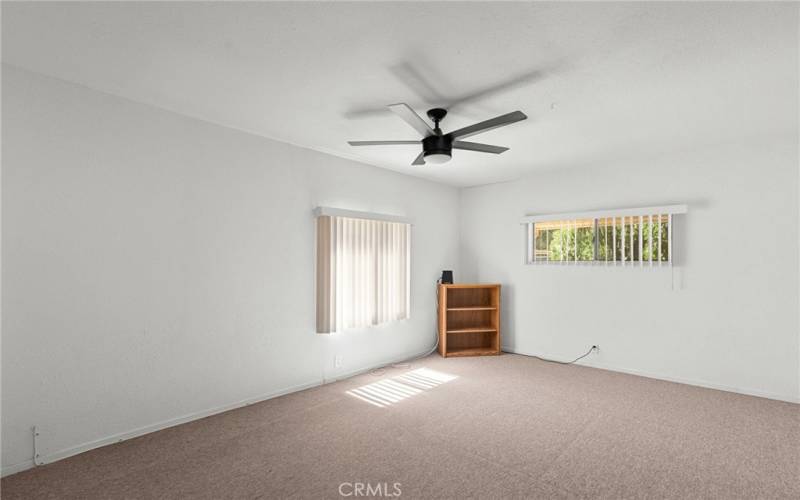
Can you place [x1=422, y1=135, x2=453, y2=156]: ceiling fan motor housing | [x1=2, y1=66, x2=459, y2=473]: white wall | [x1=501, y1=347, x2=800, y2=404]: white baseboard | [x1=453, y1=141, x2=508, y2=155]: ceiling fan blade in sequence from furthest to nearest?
[x1=501, y1=347, x2=800, y2=404]: white baseboard
[x1=453, y1=141, x2=508, y2=155]: ceiling fan blade
[x1=422, y1=135, x2=453, y2=156]: ceiling fan motor housing
[x1=2, y1=66, x2=459, y2=473]: white wall

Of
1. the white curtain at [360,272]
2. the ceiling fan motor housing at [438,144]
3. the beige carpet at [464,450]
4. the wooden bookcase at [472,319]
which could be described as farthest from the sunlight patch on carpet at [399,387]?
the ceiling fan motor housing at [438,144]

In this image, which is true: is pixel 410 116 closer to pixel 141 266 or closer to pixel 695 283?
pixel 141 266

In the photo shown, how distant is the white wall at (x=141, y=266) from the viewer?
2309mm

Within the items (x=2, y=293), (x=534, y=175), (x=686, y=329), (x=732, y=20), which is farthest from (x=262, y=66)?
(x=686, y=329)

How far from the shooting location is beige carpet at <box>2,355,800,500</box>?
214 cm

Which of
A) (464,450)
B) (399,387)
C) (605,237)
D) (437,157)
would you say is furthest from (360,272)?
(605,237)

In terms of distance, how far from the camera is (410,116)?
2.34 metres

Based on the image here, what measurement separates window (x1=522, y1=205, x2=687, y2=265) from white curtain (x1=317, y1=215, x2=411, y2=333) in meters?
1.80

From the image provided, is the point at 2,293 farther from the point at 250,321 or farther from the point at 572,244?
the point at 572,244

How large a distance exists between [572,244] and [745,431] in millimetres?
2422

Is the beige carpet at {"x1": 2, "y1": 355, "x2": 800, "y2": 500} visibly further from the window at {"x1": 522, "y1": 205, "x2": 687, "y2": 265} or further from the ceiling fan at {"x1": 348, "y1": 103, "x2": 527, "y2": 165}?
the ceiling fan at {"x1": 348, "y1": 103, "x2": 527, "y2": 165}

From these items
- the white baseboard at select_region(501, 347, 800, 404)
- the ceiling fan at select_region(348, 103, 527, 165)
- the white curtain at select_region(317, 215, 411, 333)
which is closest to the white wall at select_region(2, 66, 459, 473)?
the white curtain at select_region(317, 215, 411, 333)

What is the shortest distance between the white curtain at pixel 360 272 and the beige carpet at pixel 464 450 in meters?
0.83

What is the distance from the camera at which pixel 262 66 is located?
225 centimetres
